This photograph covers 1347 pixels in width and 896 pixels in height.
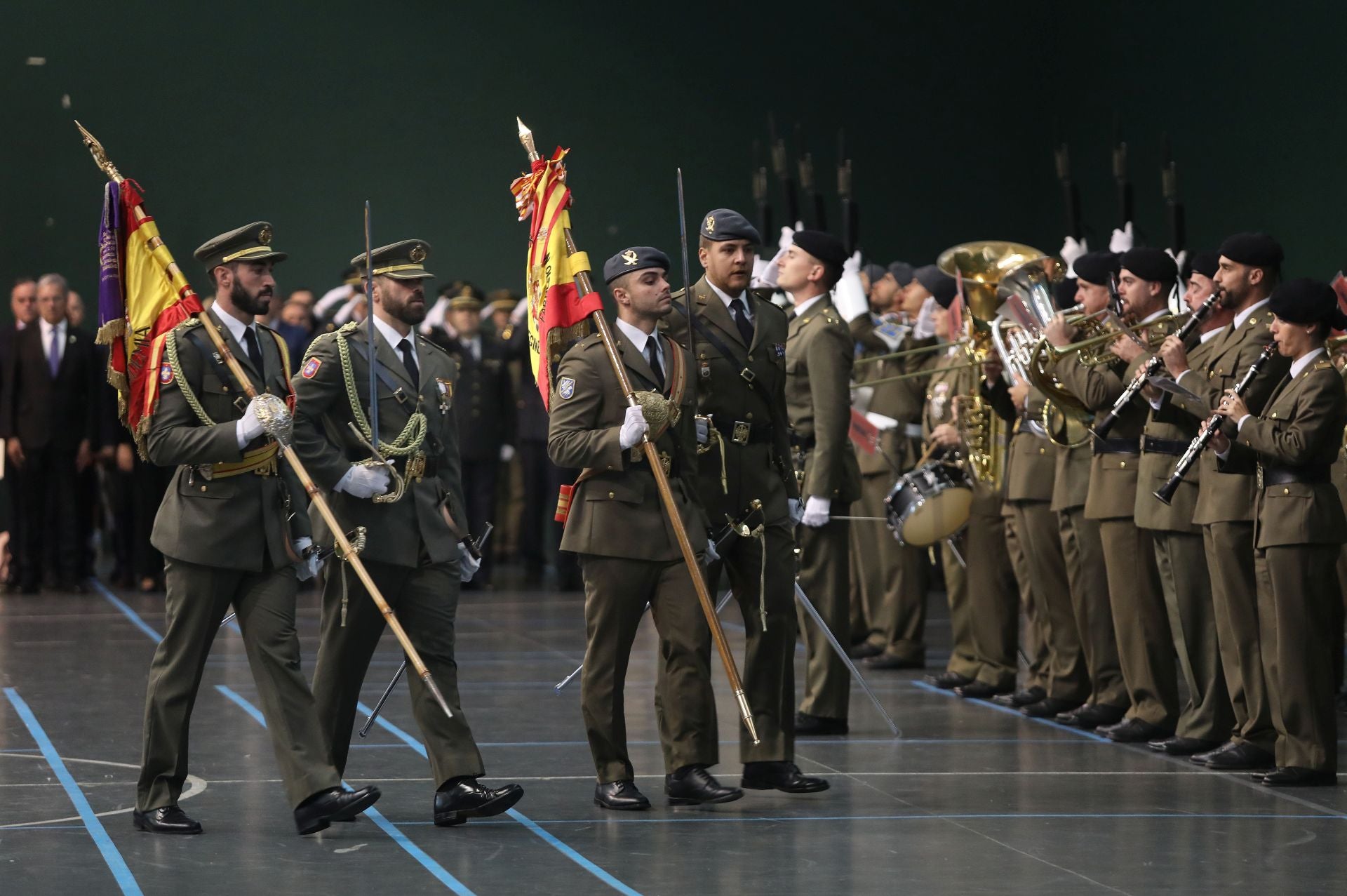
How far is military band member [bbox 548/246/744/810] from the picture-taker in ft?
20.1

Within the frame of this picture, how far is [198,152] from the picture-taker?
15.9 m

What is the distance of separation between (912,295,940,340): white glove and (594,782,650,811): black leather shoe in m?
4.31

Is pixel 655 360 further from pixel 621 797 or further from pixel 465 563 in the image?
pixel 621 797

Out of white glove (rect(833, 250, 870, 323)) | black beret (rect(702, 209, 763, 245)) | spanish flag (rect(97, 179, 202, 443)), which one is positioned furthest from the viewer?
white glove (rect(833, 250, 870, 323))

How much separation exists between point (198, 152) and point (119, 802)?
1035 cm

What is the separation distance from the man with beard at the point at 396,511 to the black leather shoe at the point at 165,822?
506 mm

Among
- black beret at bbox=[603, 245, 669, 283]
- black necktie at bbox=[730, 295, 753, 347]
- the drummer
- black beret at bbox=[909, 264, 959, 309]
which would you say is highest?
black beret at bbox=[909, 264, 959, 309]

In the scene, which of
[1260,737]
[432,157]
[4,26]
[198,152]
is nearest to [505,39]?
[432,157]

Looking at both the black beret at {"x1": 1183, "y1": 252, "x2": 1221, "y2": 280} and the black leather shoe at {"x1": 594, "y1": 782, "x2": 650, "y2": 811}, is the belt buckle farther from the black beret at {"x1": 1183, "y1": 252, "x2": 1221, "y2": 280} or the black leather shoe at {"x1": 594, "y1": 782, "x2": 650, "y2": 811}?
the black beret at {"x1": 1183, "y1": 252, "x2": 1221, "y2": 280}

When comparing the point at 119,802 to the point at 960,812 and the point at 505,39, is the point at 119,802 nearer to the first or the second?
the point at 960,812

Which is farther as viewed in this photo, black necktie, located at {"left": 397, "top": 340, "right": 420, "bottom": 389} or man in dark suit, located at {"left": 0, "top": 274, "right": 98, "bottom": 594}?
man in dark suit, located at {"left": 0, "top": 274, "right": 98, "bottom": 594}

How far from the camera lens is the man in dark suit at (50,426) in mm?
13023

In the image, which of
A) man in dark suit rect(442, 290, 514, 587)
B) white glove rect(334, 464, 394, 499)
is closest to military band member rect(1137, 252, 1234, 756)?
white glove rect(334, 464, 394, 499)

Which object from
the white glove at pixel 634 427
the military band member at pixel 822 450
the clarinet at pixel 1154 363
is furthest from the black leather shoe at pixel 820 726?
the white glove at pixel 634 427
